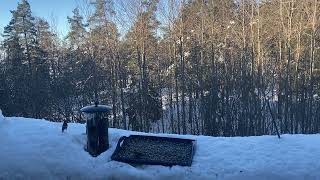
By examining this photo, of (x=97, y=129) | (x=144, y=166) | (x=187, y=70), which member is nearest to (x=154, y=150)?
(x=144, y=166)

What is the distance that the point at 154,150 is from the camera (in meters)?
5.34

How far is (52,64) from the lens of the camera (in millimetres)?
34375

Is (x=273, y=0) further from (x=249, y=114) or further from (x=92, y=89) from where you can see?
(x=92, y=89)

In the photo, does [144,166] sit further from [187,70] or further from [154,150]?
[187,70]

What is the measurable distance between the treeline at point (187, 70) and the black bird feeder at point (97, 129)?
51.3 feet

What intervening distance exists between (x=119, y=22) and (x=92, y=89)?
5145 millimetres

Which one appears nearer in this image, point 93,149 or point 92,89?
point 93,149

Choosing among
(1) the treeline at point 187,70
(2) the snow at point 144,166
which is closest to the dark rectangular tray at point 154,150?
(2) the snow at point 144,166

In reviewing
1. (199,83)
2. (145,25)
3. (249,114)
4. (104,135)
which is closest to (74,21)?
(145,25)

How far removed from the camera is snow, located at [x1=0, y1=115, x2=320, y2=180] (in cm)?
471

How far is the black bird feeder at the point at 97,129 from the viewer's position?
519 cm

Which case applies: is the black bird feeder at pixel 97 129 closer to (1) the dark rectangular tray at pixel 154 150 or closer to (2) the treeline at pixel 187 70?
(1) the dark rectangular tray at pixel 154 150

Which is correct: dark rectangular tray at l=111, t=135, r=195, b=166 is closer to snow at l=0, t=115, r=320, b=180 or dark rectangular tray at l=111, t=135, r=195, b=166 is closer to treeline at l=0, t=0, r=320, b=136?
snow at l=0, t=115, r=320, b=180

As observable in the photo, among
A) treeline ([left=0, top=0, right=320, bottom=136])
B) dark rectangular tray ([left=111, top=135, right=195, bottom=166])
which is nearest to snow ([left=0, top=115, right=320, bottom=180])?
dark rectangular tray ([left=111, top=135, right=195, bottom=166])
